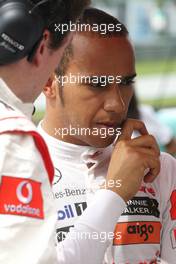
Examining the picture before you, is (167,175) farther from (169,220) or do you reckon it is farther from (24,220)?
(24,220)

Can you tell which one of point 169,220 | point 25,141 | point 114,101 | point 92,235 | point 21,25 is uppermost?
point 21,25

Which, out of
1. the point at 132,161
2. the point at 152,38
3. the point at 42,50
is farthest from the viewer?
the point at 152,38

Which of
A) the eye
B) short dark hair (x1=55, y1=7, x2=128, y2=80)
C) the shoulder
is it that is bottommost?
the shoulder

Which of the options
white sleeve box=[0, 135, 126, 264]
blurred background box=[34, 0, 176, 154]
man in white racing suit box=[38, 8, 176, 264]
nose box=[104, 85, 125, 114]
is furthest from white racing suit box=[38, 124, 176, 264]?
blurred background box=[34, 0, 176, 154]

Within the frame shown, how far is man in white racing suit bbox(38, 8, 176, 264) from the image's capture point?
1.28 m

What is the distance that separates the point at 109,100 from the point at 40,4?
0.38 metres

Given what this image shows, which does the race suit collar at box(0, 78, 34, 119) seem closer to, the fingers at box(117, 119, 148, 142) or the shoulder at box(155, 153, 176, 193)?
the fingers at box(117, 119, 148, 142)

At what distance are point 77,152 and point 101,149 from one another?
49mm

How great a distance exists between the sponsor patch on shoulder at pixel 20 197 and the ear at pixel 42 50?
0.18 metres

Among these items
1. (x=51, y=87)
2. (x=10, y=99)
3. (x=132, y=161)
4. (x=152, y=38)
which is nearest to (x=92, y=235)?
(x=132, y=161)

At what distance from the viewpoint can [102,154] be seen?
1347mm

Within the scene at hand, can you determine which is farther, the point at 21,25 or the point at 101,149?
Answer: the point at 101,149

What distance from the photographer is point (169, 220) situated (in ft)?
4.30

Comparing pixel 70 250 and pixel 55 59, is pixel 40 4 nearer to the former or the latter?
pixel 55 59
